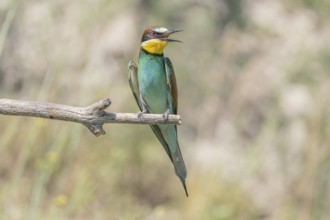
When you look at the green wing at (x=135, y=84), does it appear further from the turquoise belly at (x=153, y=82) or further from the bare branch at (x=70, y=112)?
the bare branch at (x=70, y=112)

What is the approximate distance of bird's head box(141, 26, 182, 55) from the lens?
2.66 m

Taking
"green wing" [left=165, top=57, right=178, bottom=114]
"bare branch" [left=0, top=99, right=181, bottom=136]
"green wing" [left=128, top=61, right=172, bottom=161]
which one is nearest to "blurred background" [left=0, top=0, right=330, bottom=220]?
"green wing" [left=128, top=61, right=172, bottom=161]

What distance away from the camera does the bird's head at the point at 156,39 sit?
2.66 m

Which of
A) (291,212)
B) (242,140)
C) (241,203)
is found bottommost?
(242,140)

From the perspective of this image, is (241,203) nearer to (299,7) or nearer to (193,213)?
(193,213)

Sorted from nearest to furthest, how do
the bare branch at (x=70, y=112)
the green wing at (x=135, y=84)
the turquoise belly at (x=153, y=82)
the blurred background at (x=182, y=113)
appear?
the bare branch at (x=70, y=112) < the green wing at (x=135, y=84) < the turquoise belly at (x=153, y=82) < the blurred background at (x=182, y=113)

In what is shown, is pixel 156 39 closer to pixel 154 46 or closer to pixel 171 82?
pixel 154 46

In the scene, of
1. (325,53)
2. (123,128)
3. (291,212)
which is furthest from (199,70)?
(291,212)

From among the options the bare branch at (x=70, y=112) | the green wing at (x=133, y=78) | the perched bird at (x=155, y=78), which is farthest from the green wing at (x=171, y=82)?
the bare branch at (x=70, y=112)

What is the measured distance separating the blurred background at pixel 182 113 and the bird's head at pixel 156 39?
464 mm

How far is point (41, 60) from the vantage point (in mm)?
5953

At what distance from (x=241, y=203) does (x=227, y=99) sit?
8.15 ft

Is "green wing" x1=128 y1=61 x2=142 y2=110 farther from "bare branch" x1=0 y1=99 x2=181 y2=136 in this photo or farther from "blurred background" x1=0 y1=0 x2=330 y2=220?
"bare branch" x1=0 y1=99 x2=181 y2=136

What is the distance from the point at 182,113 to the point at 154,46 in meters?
4.21
